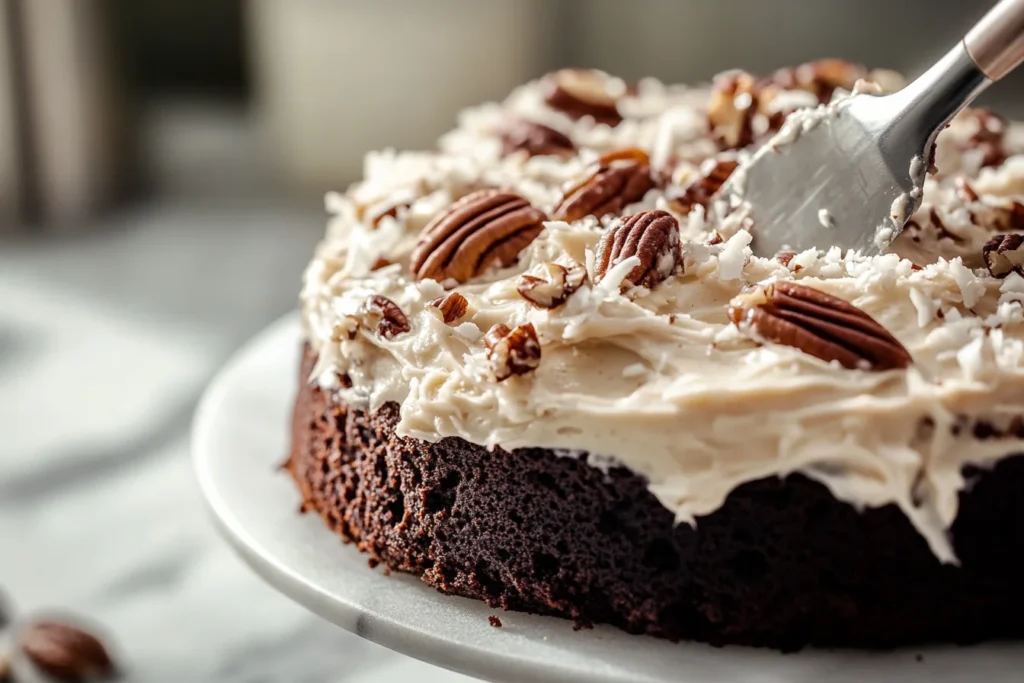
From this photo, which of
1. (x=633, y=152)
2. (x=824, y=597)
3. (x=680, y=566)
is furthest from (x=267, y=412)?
(x=824, y=597)

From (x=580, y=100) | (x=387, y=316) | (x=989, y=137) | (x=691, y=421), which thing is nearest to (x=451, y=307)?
(x=387, y=316)

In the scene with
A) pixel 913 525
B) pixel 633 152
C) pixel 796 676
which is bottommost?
pixel 796 676

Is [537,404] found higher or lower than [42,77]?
higher

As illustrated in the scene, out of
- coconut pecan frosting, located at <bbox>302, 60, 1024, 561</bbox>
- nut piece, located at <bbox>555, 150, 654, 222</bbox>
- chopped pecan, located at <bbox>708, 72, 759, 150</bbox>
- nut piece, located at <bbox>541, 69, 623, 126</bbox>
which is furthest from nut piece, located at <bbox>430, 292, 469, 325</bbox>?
nut piece, located at <bbox>541, 69, 623, 126</bbox>

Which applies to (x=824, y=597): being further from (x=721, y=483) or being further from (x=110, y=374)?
(x=110, y=374)

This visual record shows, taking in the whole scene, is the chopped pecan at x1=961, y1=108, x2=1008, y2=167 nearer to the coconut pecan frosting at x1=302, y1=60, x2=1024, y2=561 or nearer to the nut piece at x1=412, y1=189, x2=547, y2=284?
the coconut pecan frosting at x1=302, y1=60, x2=1024, y2=561

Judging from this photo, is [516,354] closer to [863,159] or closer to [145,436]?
[863,159]
